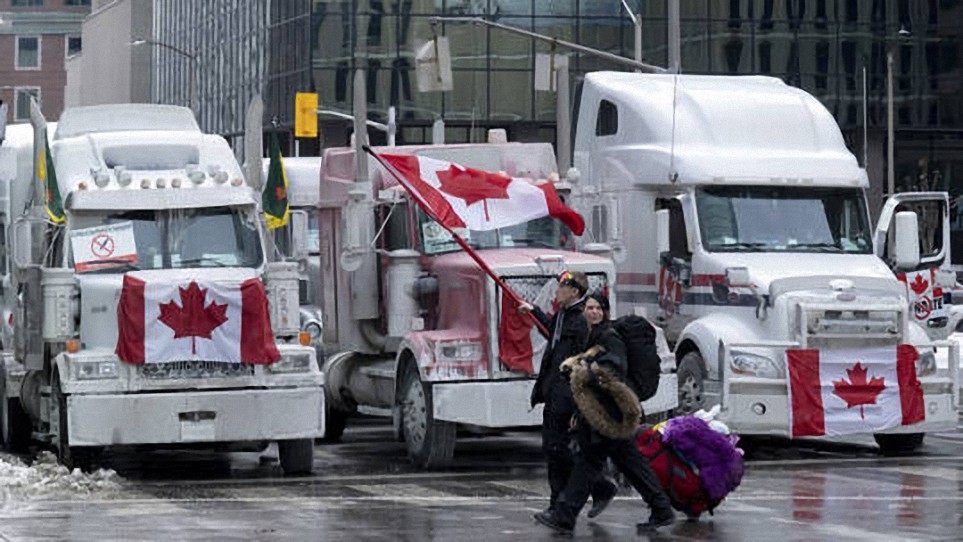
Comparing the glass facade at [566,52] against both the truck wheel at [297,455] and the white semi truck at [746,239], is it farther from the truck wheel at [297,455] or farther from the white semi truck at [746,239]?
the truck wheel at [297,455]

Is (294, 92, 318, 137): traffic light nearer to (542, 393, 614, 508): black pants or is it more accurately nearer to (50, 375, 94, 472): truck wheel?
(50, 375, 94, 472): truck wheel

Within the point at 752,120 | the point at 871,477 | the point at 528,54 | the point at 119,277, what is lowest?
the point at 871,477

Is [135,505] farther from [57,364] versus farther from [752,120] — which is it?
[752,120]

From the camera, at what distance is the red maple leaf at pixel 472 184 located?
2136cm

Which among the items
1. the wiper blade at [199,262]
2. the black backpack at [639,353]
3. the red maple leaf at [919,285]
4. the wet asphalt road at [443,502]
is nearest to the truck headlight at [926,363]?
the wet asphalt road at [443,502]

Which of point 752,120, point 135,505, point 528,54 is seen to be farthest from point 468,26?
point 135,505

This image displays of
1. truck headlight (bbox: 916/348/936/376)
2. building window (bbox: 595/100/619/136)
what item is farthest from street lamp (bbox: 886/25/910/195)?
truck headlight (bbox: 916/348/936/376)

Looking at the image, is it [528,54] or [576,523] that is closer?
[576,523]

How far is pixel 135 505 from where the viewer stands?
17375mm

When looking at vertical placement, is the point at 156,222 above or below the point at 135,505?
above

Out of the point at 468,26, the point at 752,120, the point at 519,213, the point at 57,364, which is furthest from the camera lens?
the point at 468,26

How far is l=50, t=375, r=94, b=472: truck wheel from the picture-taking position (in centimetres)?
1956

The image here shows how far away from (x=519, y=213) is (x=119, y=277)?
154 inches

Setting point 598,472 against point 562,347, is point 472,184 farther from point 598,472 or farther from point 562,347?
point 598,472
